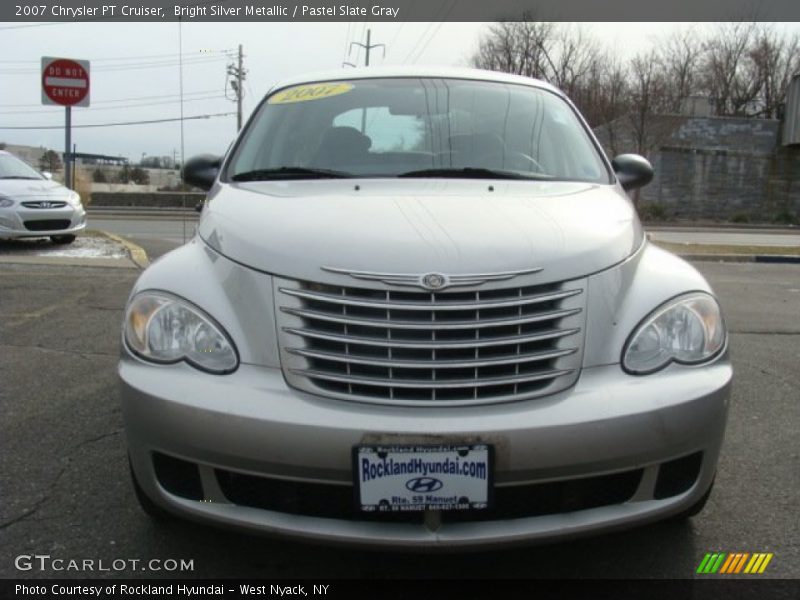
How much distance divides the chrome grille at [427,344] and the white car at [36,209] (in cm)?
917

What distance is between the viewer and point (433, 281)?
1972 millimetres

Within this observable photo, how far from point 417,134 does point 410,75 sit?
0.57 metres

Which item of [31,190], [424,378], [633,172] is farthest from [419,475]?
[31,190]

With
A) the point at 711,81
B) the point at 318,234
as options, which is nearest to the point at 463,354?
the point at 318,234

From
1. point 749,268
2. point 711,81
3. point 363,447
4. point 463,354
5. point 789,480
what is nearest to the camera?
point 363,447

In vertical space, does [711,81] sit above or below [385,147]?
above

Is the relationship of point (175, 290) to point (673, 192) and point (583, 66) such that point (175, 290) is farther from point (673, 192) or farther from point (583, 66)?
point (583, 66)

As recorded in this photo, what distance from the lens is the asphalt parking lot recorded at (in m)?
2.26

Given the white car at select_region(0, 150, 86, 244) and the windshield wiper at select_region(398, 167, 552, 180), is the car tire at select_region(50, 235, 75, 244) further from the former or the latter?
the windshield wiper at select_region(398, 167, 552, 180)

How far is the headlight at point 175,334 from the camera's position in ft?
6.77

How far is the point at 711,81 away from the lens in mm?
45719

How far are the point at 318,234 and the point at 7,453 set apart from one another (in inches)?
75.4

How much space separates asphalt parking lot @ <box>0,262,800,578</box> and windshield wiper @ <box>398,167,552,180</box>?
1.43 metres

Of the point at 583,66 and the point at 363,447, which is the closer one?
the point at 363,447
